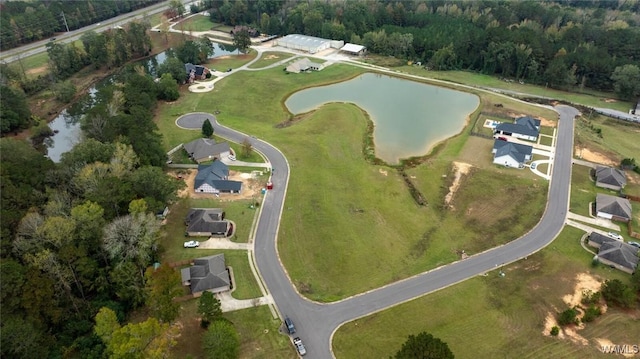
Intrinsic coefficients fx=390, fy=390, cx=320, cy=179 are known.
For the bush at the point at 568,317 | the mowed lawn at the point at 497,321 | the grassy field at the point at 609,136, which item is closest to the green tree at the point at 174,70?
the mowed lawn at the point at 497,321

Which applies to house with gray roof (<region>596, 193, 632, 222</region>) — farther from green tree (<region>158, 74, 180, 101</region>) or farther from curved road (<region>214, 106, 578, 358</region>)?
green tree (<region>158, 74, 180, 101</region>)

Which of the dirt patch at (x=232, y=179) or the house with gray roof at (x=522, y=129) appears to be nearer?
the dirt patch at (x=232, y=179)

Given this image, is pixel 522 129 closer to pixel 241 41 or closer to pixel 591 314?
pixel 591 314

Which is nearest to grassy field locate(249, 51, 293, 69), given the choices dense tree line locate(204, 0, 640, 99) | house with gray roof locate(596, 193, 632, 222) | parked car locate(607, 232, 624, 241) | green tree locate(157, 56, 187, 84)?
dense tree line locate(204, 0, 640, 99)

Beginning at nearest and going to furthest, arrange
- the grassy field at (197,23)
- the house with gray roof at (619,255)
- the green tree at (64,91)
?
the house with gray roof at (619,255) < the green tree at (64,91) < the grassy field at (197,23)

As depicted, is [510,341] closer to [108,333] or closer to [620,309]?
[620,309]

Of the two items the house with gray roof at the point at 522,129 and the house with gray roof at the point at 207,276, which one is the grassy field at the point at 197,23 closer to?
the house with gray roof at the point at 522,129

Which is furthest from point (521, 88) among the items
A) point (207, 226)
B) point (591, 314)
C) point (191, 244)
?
point (191, 244)
